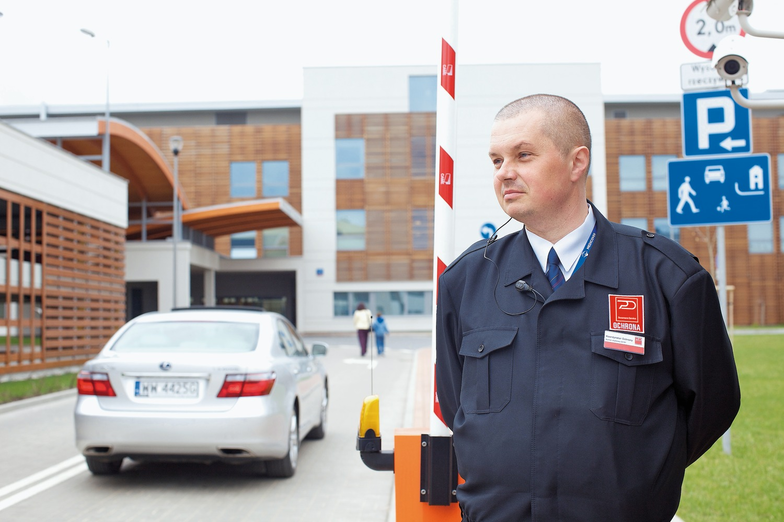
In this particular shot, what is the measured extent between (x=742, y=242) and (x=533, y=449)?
5018 cm

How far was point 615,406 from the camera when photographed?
75.4 inches

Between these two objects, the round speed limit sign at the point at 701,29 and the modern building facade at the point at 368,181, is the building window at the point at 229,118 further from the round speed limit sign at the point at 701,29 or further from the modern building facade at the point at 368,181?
the round speed limit sign at the point at 701,29

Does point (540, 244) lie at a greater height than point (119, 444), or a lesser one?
greater

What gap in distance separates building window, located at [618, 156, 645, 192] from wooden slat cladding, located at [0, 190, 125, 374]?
3352cm

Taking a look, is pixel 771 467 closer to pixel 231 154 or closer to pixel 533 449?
pixel 533 449

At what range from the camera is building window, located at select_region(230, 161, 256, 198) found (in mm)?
46469

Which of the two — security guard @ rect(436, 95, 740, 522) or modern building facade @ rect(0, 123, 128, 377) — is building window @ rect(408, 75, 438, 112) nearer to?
modern building facade @ rect(0, 123, 128, 377)

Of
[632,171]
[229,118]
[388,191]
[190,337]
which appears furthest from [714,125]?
[229,118]

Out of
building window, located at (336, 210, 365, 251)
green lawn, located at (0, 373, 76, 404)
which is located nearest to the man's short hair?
green lawn, located at (0, 373, 76, 404)

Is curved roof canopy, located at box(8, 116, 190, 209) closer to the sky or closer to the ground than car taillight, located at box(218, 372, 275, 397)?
closer to the sky

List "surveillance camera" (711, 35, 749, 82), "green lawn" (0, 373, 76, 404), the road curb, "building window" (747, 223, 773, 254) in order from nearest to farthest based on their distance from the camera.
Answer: "surveillance camera" (711, 35, 749, 82) < the road curb < "green lawn" (0, 373, 76, 404) < "building window" (747, 223, 773, 254)

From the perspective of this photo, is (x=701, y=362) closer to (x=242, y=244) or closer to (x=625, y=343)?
(x=625, y=343)

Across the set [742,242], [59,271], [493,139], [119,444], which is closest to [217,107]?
[59,271]

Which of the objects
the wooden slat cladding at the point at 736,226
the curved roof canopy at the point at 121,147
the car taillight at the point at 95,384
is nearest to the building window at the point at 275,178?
the curved roof canopy at the point at 121,147
